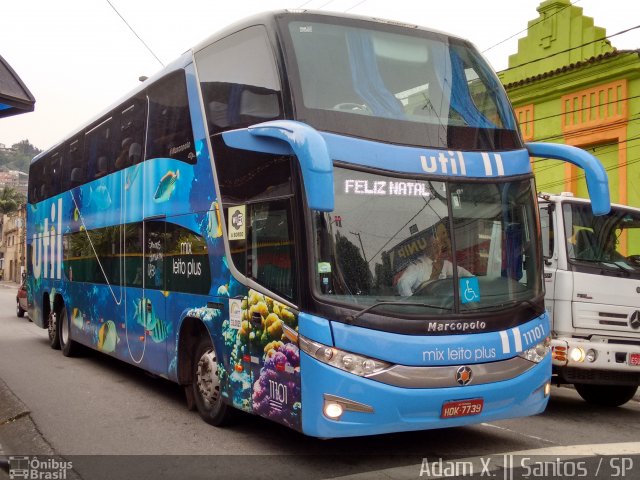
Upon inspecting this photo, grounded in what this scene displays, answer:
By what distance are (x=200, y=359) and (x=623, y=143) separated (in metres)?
13.7

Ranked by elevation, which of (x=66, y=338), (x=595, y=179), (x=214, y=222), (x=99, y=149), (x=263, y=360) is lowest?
(x=66, y=338)

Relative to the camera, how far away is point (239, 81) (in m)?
6.68

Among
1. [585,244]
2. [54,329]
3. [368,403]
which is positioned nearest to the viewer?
[368,403]

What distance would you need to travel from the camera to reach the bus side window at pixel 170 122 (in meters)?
7.71

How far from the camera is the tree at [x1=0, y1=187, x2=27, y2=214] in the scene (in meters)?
80.6

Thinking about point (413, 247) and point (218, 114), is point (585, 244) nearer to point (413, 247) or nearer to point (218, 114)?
point (413, 247)

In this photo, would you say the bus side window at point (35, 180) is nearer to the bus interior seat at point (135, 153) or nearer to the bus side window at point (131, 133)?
the bus side window at point (131, 133)

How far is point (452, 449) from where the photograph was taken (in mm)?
6586

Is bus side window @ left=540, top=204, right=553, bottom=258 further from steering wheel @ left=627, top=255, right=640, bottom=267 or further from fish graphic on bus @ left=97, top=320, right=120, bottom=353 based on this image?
fish graphic on bus @ left=97, top=320, right=120, bottom=353

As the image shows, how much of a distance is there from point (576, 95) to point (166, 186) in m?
13.8

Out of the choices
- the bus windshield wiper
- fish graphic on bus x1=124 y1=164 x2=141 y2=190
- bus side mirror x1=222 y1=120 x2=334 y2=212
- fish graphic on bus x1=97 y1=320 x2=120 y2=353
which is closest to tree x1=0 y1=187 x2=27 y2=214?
fish graphic on bus x1=97 y1=320 x2=120 y2=353

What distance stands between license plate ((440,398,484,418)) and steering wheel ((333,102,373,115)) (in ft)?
8.03

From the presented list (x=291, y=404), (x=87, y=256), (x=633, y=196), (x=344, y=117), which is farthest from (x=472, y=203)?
(x=633, y=196)

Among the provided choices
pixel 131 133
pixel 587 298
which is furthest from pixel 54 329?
pixel 587 298
